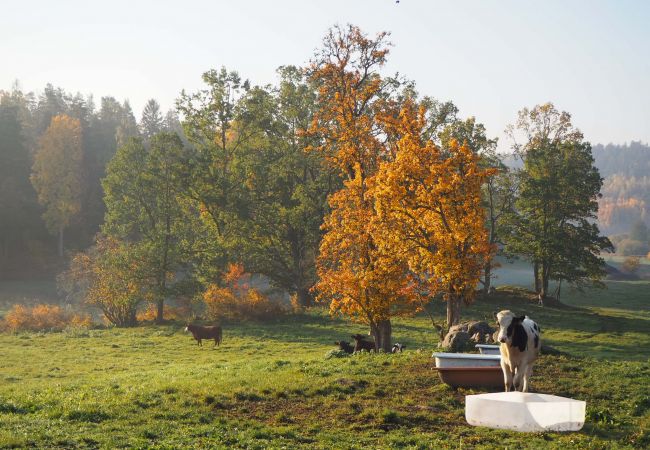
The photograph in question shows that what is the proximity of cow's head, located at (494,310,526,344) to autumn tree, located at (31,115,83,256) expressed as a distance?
3360 inches

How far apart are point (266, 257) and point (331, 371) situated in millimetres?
36624

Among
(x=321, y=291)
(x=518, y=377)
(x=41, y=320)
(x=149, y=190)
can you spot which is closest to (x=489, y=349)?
(x=518, y=377)

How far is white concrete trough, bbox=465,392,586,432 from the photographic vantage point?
14.4 metres

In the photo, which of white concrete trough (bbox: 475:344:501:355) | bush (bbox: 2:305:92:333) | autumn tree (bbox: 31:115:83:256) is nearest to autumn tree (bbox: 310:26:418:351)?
white concrete trough (bbox: 475:344:501:355)

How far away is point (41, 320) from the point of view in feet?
168

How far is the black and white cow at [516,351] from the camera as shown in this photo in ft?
57.9

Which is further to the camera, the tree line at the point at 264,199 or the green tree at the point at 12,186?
the green tree at the point at 12,186

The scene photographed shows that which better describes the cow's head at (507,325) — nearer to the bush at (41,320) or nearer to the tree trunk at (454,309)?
the tree trunk at (454,309)

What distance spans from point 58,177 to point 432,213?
78.2 metres

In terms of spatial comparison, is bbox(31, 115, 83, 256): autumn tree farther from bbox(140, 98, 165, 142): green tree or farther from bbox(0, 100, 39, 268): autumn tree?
bbox(140, 98, 165, 142): green tree

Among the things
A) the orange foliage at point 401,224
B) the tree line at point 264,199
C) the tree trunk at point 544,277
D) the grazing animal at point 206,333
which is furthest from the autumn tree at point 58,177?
the orange foliage at point 401,224

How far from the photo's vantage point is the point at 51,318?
2040 inches

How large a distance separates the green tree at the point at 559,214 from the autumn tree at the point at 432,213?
90.1 ft

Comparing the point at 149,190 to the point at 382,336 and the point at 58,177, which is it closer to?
the point at 382,336
